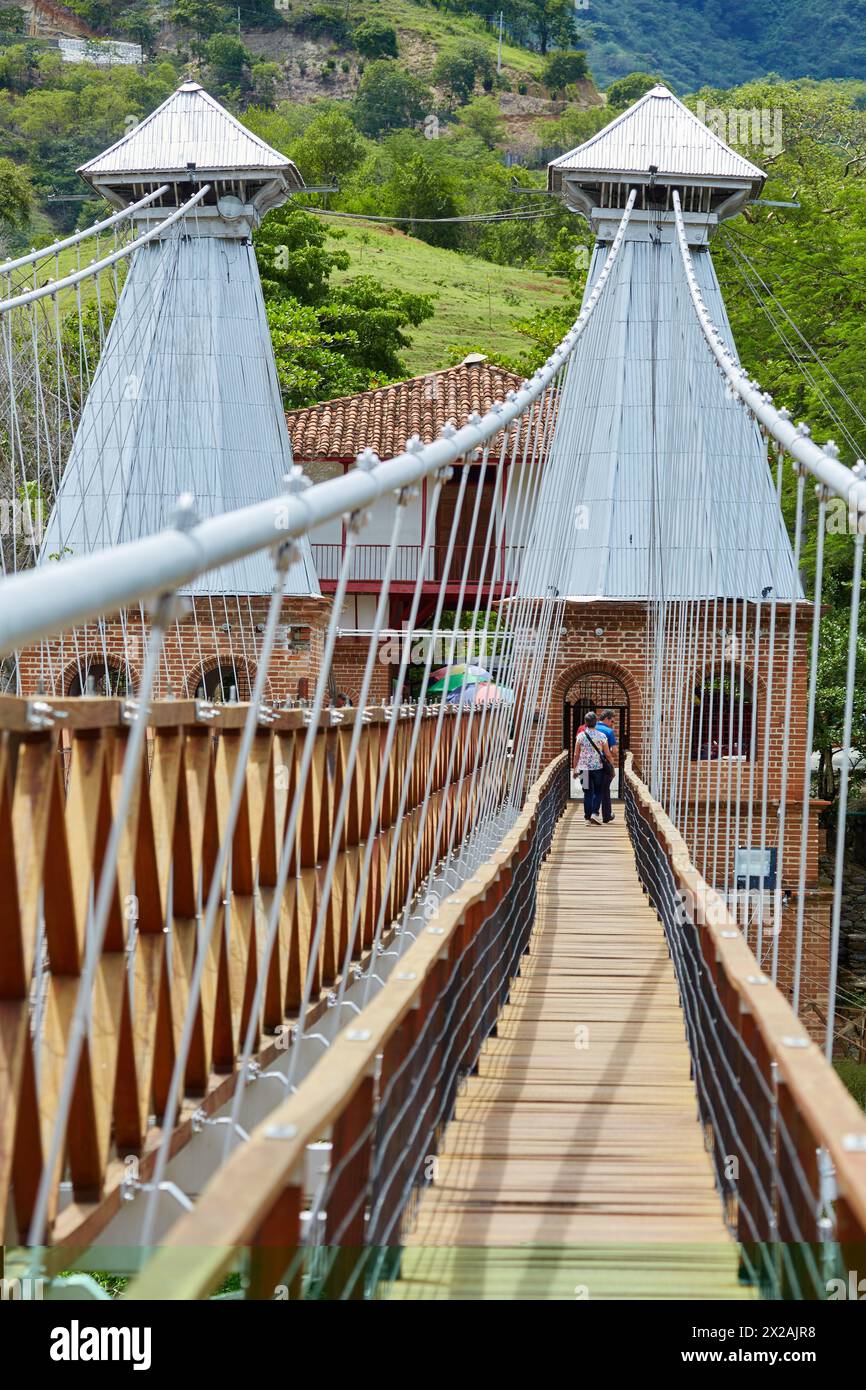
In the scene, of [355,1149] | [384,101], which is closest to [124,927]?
[355,1149]

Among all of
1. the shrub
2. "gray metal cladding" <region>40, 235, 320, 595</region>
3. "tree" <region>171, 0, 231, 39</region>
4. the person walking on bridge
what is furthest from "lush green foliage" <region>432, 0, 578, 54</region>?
the person walking on bridge

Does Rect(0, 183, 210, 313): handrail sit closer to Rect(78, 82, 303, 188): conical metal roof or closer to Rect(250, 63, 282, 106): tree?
Rect(78, 82, 303, 188): conical metal roof

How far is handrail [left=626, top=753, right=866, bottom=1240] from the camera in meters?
2.46

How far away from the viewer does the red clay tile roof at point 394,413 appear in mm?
29141

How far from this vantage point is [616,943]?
9055mm

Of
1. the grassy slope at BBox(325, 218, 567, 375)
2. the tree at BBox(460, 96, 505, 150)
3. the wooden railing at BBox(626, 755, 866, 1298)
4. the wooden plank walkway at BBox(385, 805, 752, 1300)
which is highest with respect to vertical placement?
the tree at BBox(460, 96, 505, 150)

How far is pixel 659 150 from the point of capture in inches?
858

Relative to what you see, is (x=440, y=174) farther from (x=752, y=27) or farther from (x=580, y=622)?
(x=752, y=27)

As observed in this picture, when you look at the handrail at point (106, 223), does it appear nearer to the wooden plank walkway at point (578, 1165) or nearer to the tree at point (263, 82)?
the wooden plank walkway at point (578, 1165)

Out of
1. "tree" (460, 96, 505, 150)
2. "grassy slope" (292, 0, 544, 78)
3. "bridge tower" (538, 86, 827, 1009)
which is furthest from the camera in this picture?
"grassy slope" (292, 0, 544, 78)

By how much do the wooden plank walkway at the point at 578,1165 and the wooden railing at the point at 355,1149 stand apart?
0.42 ft

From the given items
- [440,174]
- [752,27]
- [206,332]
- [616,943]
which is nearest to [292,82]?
[440,174]

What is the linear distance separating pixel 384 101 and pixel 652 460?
83341 millimetres

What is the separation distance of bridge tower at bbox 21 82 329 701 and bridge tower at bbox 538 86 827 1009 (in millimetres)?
3398
